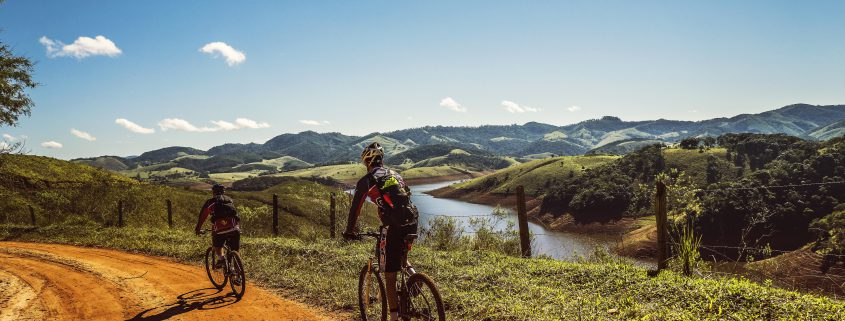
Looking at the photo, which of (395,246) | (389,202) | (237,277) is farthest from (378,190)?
(237,277)

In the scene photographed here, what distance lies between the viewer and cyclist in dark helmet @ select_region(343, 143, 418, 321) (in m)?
5.57

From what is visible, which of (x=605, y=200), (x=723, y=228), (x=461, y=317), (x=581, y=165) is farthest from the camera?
Result: (x=581, y=165)

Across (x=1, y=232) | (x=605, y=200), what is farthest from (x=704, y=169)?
(x=1, y=232)

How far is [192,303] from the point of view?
30.3 feet

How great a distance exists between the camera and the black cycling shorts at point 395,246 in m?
5.68

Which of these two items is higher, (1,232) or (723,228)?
(1,232)

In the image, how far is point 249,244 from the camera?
15.6 m

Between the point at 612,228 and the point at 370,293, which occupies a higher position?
the point at 370,293

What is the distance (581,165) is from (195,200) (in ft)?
401

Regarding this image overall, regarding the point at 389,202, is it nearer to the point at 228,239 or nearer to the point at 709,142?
the point at 228,239

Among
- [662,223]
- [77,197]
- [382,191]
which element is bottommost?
[662,223]

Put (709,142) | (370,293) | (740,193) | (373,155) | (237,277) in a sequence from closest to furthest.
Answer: (373,155) < (370,293) < (237,277) < (740,193) < (709,142)

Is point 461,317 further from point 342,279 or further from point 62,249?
point 62,249

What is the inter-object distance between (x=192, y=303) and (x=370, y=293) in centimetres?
472
